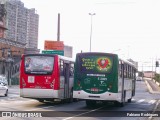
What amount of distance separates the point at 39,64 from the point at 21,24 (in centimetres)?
9843

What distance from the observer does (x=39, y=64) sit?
2384 centimetres

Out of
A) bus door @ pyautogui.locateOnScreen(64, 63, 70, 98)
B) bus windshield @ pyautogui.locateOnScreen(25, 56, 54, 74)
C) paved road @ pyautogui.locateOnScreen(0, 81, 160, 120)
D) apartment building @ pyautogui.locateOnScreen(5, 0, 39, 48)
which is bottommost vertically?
paved road @ pyautogui.locateOnScreen(0, 81, 160, 120)

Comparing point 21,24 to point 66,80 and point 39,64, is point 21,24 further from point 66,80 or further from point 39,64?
point 39,64

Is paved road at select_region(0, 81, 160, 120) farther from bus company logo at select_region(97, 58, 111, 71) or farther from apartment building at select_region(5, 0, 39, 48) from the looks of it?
apartment building at select_region(5, 0, 39, 48)

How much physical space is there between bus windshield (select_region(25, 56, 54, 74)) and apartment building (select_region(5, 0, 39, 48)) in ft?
297

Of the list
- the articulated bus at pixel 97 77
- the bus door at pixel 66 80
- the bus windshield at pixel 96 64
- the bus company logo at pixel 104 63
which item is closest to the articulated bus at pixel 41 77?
the bus door at pixel 66 80

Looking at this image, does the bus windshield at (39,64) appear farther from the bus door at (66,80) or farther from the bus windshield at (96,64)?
the bus door at (66,80)

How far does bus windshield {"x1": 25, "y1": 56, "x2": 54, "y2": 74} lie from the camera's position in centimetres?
2369

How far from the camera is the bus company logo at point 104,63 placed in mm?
22516

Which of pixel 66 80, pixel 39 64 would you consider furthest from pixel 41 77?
pixel 66 80

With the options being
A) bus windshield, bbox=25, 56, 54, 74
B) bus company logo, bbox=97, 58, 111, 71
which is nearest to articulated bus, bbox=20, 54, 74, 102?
bus windshield, bbox=25, 56, 54, 74

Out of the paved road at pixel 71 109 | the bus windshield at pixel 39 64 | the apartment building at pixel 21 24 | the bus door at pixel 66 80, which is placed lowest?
the paved road at pixel 71 109

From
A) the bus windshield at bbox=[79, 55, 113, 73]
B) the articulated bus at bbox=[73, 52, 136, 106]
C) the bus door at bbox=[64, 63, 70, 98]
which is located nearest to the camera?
the articulated bus at bbox=[73, 52, 136, 106]

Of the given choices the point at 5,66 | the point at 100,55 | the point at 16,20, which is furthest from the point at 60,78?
the point at 16,20
